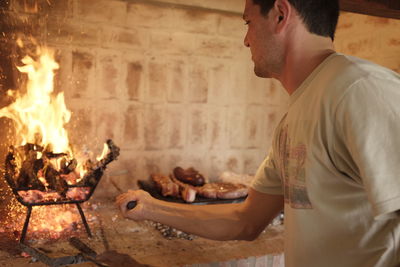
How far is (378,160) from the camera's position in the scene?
112 centimetres

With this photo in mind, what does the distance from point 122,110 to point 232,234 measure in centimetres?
201

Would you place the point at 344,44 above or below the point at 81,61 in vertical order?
above

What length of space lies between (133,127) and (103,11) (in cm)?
117

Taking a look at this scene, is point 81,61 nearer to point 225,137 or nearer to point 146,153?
point 146,153

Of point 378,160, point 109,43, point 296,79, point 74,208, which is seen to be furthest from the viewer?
point 109,43

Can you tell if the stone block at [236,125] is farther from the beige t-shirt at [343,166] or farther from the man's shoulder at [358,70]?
the man's shoulder at [358,70]

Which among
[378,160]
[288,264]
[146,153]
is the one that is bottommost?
[146,153]

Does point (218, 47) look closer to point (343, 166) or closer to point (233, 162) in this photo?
point (233, 162)

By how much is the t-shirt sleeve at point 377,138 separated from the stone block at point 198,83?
9.17ft

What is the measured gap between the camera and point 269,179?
1.91 m

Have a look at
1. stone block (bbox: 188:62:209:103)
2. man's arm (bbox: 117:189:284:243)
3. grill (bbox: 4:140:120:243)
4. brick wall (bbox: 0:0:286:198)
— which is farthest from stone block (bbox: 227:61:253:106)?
man's arm (bbox: 117:189:284:243)

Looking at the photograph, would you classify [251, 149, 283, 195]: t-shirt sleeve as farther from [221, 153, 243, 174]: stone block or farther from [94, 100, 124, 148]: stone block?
[221, 153, 243, 174]: stone block

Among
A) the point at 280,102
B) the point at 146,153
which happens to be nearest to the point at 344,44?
the point at 280,102

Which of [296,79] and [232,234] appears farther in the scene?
[232,234]
